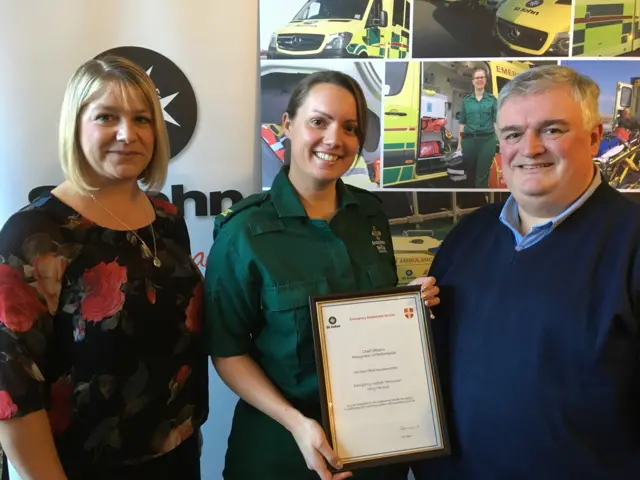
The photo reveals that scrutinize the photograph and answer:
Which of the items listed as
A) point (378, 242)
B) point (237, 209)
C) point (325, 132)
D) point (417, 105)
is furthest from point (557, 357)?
point (417, 105)

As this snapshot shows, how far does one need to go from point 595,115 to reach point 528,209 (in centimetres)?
26

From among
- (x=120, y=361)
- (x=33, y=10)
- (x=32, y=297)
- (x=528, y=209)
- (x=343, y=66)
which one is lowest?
(x=120, y=361)

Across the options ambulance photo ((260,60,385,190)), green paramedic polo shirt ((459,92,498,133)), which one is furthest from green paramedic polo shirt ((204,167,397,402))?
green paramedic polo shirt ((459,92,498,133))

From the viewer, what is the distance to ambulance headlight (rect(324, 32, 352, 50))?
6.56 feet

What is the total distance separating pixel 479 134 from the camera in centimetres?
204

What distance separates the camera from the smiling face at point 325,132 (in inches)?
55.1

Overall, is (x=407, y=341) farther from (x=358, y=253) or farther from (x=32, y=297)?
(x=32, y=297)

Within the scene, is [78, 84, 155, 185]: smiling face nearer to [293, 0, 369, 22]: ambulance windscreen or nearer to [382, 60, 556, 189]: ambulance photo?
[293, 0, 369, 22]: ambulance windscreen

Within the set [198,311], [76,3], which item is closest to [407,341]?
[198,311]

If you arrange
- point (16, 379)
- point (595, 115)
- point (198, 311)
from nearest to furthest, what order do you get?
1. point (16, 379)
2. point (595, 115)
3. point (198, 311)

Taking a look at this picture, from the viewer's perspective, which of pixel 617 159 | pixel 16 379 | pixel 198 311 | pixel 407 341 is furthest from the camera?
pixel 617 159

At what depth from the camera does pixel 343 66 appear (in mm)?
2023

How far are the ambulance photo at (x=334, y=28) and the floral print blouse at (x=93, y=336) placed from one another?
988 mm

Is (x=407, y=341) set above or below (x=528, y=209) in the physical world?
below
